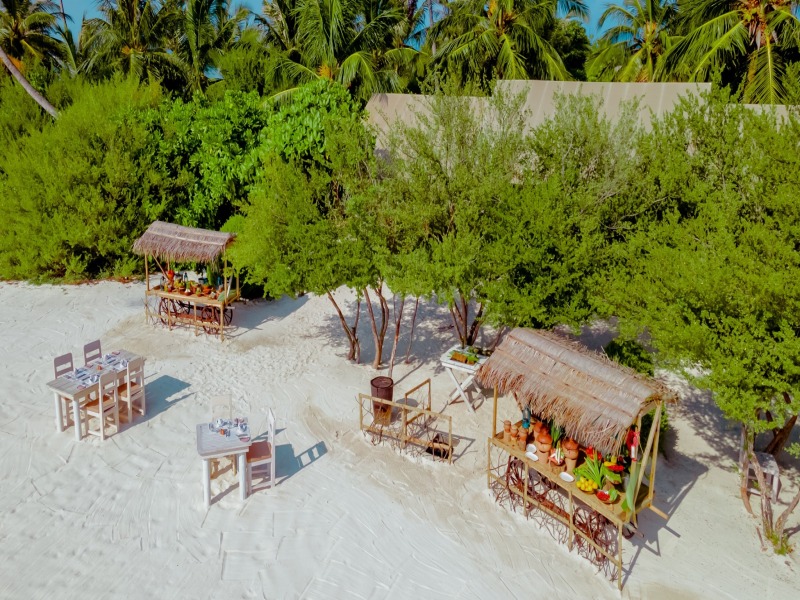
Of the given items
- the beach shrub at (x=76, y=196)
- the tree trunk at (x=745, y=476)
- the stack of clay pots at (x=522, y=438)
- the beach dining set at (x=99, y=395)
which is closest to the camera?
the stack of clay pots at (x=522, y=438)

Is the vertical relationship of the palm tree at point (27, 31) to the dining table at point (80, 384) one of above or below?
above

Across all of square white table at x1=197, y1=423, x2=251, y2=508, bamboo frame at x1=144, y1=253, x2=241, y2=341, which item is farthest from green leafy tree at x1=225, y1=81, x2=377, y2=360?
square white table at x1=197, y1=423, x2=251, y2=508

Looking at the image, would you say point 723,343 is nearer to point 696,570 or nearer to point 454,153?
point 696,570

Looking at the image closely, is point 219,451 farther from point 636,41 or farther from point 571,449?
point 636,41

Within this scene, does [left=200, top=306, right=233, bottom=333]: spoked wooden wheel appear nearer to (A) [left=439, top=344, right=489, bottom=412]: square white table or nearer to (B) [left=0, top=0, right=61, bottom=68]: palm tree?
(A) [left=439, top=344, right=489, bottom=412]: square white table

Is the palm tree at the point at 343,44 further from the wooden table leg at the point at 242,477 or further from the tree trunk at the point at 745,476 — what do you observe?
the tree trunk at the point at 745,476

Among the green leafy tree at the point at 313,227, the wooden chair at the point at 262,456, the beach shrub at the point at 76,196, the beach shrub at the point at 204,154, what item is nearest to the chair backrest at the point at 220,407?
the wooden chair at the point at 262,456

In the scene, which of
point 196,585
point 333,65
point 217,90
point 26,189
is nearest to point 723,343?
point 196,585
